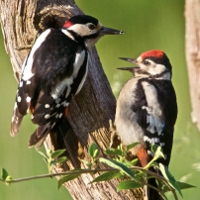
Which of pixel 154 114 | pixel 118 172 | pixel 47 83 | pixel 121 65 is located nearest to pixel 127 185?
pixel 118 172

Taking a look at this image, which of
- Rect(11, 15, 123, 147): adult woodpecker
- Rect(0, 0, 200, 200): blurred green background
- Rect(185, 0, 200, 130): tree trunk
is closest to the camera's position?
Rect(185, 0, 200, 130): tree trunk

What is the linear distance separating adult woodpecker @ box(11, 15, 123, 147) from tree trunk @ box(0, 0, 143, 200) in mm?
70

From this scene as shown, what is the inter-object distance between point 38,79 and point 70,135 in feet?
0.78

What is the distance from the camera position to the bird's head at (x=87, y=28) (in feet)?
7.59

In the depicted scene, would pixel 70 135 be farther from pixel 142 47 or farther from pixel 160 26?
pixel 160 26

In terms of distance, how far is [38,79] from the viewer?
2.15 meters

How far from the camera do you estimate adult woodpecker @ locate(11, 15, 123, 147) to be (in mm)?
2133

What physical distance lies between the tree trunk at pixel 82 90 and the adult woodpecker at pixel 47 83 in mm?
70

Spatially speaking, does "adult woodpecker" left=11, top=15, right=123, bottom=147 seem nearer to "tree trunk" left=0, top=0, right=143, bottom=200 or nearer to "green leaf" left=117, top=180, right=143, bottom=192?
"tree trunk" left=0, top=0, right=143, bottom=200

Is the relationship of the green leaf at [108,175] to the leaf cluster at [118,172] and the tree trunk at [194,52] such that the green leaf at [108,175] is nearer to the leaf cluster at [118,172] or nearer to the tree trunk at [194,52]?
the leaf cluster at [118,172]

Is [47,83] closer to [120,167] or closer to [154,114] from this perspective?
[154,114]

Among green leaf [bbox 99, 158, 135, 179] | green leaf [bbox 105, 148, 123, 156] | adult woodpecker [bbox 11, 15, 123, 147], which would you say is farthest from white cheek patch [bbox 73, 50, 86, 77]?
green leaf [bbox 99, 158, 135, 179]

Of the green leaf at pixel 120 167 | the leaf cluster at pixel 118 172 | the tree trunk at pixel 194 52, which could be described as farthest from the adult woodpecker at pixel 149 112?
the tree trunk at pixel 194 52

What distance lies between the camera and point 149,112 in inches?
91.7
